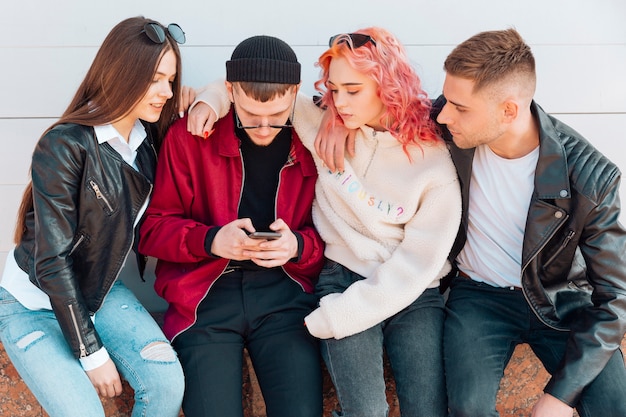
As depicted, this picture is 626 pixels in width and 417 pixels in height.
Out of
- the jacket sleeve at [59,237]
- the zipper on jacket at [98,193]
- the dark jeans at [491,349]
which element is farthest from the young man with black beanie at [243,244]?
the dark jeans at [491,349]

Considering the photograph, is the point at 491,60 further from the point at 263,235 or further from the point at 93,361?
the point at 93,361

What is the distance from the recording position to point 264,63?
2506 millimetres

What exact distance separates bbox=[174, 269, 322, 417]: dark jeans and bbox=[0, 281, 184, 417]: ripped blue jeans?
93 mm

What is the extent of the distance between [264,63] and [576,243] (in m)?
1.30

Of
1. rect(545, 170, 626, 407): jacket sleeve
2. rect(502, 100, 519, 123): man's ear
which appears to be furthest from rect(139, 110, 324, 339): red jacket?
rect(545, 170, 626, 407): jacket sleeve

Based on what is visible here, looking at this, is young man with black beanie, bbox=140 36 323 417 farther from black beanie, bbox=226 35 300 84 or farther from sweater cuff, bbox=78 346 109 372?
sweater cuff, bbox=78 346 109 372

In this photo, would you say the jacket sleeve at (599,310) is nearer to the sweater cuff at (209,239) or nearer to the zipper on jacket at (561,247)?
the zipper on jacket at (561,247)

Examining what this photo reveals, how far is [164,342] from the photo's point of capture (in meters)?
2.52

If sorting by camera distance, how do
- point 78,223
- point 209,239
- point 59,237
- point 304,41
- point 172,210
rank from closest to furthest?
point 59,237 → point 78,223 → point 209,239 → point 172,210 → point 304,41

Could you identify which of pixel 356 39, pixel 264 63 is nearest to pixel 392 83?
pixel 356 39

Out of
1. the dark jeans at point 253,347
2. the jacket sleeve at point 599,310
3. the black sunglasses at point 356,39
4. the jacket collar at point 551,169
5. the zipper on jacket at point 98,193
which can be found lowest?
the dark jeans at point 253,347

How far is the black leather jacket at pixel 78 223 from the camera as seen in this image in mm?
2340

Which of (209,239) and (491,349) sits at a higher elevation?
(209,239)

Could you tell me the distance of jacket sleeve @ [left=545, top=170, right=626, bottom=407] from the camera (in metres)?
2.34
